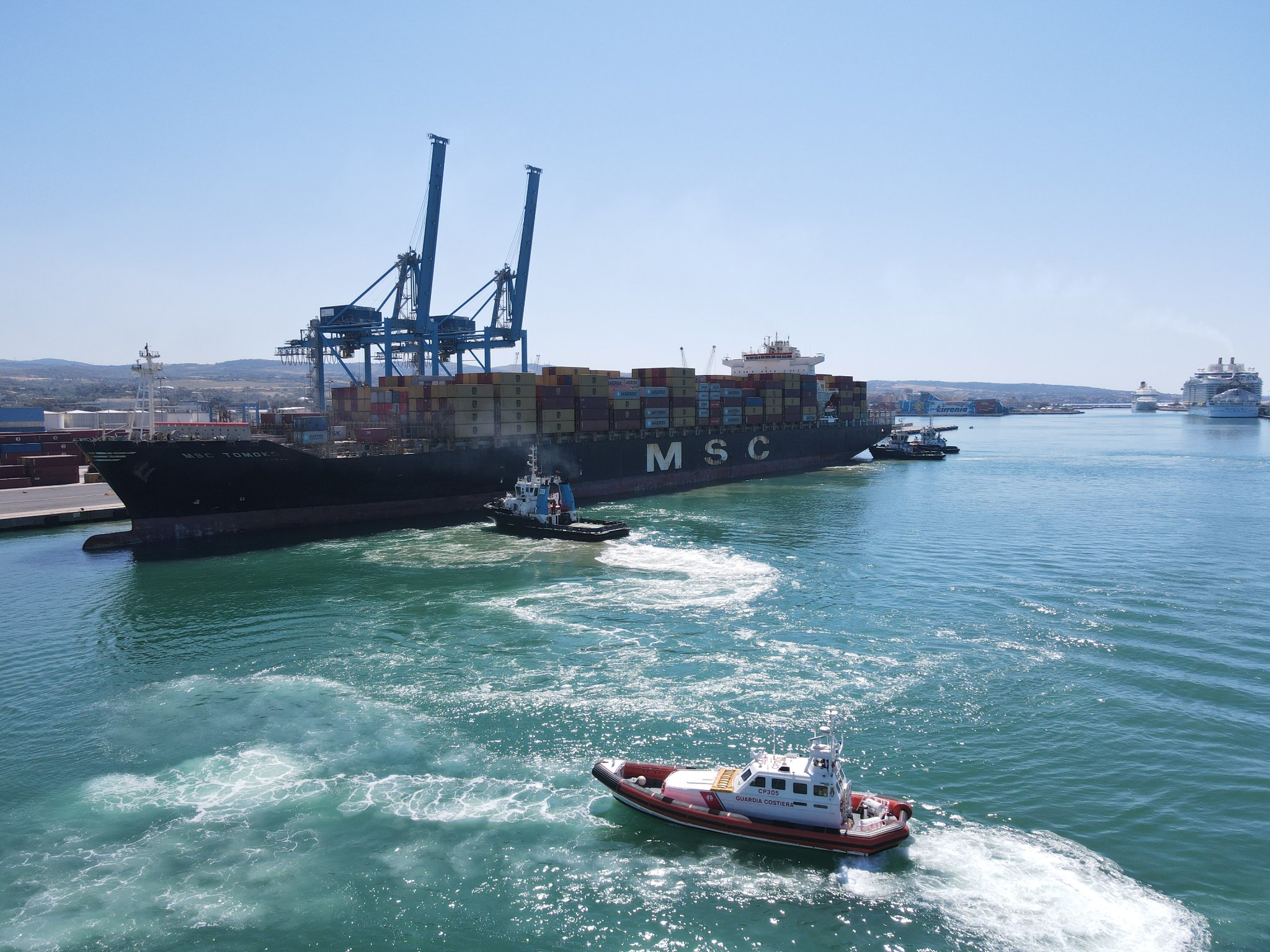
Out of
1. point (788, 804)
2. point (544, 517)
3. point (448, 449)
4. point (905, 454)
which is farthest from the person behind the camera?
point (905, 454)

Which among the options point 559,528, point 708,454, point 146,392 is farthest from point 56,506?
point 708,454

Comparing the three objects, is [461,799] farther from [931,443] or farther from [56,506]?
[931,443]

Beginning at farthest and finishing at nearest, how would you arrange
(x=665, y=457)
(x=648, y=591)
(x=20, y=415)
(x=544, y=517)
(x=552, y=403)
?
(x=20, y=415) → (x=665, y=457) → (x=552, y=403) → (x=544, y=517) → (x=648, y=591)

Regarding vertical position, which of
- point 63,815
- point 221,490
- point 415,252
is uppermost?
point 415,252

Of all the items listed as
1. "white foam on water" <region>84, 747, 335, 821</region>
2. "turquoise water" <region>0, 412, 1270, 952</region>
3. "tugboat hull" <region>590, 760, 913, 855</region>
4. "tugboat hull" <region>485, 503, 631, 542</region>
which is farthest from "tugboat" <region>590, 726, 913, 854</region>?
"tugboat hull" <region>485, 503, 631, 542</region>

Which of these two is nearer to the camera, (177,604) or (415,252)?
(177,604)

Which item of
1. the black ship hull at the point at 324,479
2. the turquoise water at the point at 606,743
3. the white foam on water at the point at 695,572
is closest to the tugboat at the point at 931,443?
the black ship hull at the point at 324,479

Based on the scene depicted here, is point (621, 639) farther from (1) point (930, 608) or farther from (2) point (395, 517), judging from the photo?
(2) point (395, 517)

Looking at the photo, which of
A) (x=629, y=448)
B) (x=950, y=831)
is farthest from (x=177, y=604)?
(x=629, y=448)
